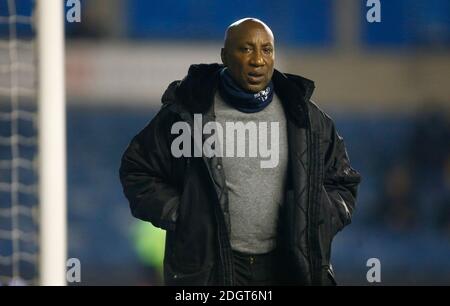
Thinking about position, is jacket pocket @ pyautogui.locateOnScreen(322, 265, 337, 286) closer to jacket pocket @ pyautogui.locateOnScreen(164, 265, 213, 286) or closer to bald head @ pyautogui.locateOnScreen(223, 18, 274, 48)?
jacket pocket @ pyautogui.locateOnScreen(164, 265, 213, 286)

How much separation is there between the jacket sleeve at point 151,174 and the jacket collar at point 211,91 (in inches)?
3.7

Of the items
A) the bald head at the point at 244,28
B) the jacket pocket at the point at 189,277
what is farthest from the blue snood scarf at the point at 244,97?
the jacket pocket at the point at 189,277

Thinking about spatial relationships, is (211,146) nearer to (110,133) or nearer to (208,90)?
(208,90)

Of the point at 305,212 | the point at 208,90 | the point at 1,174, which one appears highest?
the point at 208,90

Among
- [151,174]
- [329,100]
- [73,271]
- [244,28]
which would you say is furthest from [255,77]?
[329,100]

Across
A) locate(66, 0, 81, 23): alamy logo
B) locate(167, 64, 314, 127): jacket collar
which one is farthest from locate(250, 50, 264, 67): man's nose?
locate(66, 0, 81, 23): alamy logo

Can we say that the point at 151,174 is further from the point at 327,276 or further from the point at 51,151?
the point at 327,276

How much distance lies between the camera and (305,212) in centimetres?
283

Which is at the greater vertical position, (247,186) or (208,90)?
(208,90)

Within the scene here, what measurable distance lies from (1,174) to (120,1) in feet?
5.79

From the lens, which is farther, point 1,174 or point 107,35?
point 107,35

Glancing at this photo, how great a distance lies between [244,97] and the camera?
112 inches
